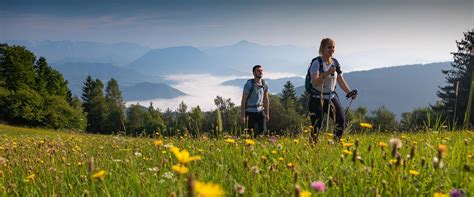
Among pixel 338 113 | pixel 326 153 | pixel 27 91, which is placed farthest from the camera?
pixel 27 91

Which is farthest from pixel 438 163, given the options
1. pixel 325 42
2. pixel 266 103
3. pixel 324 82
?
pixel 266 103

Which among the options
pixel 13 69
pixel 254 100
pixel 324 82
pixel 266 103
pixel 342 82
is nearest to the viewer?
pixel 324 82

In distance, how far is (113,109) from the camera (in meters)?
93.5

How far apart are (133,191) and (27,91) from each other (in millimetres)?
58540

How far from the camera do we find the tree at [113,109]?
82.9m

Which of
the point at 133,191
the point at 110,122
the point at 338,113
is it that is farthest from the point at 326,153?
the point at 110,122

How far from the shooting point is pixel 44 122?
181 feet

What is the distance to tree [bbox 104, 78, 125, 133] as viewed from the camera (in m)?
82.9

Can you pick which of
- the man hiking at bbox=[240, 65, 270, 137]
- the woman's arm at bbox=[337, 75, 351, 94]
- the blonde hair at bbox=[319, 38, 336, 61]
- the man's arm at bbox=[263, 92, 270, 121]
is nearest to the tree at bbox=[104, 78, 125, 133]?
the man's arm at bbox=[263, 92, 270, 121]

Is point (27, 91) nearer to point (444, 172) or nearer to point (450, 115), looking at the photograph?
point (450, 115)

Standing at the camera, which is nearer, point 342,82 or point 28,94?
point 342,82

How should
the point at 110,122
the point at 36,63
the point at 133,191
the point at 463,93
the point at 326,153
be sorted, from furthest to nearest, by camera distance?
1. the point at 110,122
2. the point at 36,63
3. the point at 463,93
4. the point at 326,153
5. the point at 133,191

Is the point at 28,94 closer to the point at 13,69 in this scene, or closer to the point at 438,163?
the point at 13,69

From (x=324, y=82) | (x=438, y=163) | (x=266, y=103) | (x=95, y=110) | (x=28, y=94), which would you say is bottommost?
(x=438, y=163)
